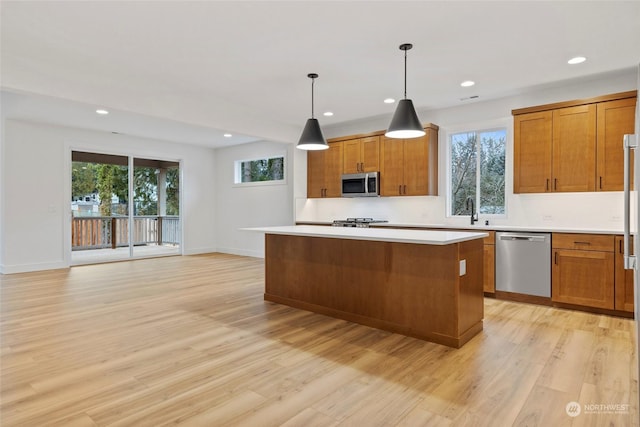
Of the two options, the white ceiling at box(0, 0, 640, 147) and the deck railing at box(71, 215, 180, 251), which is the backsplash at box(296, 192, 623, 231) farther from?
the deck railing at box(71, 215, 180, 251)

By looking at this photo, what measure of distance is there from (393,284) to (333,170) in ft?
11.5

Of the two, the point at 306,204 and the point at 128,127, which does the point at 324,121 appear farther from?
the point at 128,127

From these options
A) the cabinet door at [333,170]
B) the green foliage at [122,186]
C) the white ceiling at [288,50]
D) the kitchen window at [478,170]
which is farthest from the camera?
the green foliage at [122,186]

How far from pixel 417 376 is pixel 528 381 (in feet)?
2.27

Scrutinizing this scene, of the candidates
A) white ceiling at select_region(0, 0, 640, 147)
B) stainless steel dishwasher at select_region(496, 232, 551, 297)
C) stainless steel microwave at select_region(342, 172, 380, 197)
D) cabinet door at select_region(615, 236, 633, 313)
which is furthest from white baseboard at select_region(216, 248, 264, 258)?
cabinet door at select_region(615, 236, 633, 313)

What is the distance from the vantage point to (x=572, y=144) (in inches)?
163

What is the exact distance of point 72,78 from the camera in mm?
4020

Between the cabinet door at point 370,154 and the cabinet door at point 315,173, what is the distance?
34.6 inches

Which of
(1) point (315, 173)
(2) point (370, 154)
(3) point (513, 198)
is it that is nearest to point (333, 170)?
(1) point (315, 173)

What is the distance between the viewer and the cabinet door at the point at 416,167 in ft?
17.4

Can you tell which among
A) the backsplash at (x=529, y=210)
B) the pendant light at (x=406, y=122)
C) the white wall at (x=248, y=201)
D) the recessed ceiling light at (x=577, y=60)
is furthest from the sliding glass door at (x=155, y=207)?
the recessed ceiling light at (x=577, y=60)

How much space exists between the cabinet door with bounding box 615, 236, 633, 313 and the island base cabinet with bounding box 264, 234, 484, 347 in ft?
5.03

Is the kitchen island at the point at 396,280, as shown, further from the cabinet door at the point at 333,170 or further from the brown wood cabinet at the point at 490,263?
the cabinet door at the point at 333,170

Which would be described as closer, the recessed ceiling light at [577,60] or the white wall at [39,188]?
the recessed ceiling light at [577,60]
